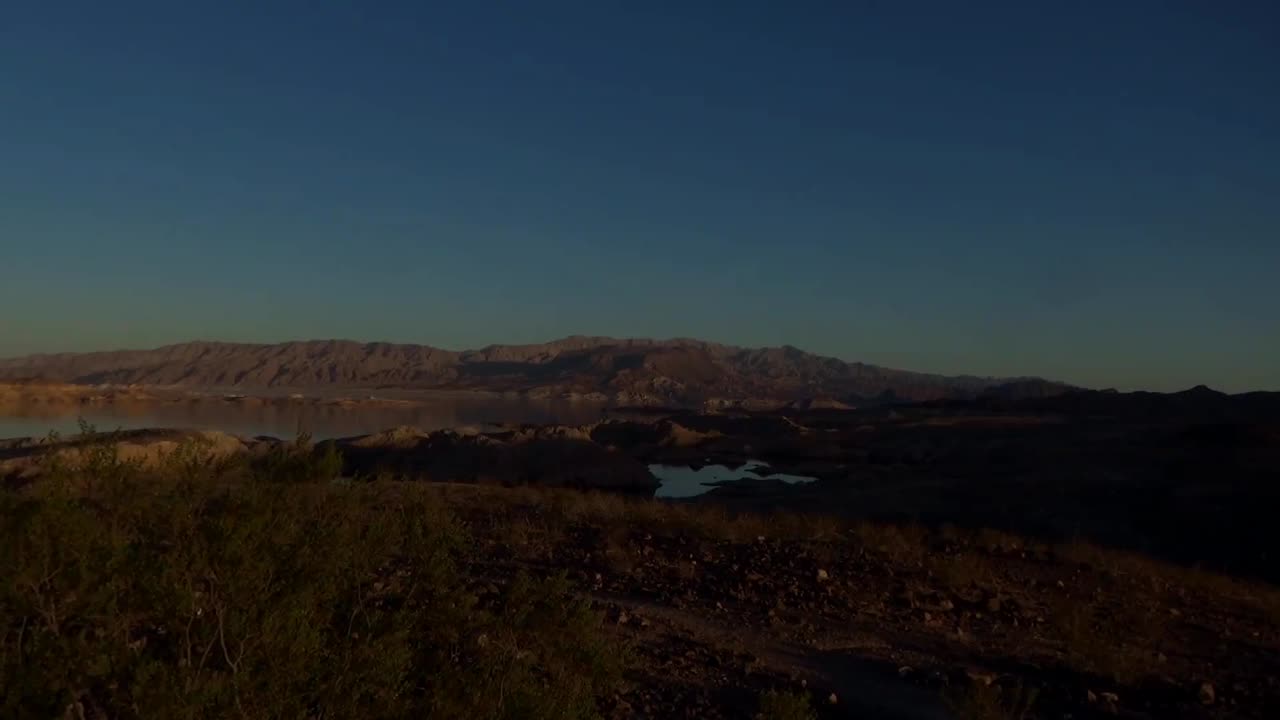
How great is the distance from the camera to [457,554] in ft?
36.9

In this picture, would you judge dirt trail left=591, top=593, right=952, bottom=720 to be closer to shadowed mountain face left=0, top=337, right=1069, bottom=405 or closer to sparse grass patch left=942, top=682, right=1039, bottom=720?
sparse grass patch left=942, top=682, right=1039, bottom=720

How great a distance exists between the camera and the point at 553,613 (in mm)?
5434

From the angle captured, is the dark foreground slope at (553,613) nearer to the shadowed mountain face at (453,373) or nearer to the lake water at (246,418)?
the lake water at (246,418)

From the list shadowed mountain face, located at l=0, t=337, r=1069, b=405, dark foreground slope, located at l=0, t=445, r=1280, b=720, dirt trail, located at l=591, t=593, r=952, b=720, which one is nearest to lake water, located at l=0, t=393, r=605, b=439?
dark foreground slope, located at l=0, t=445, r=1280, b=720

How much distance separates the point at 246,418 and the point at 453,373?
11012cm

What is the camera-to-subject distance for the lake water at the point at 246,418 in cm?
4781

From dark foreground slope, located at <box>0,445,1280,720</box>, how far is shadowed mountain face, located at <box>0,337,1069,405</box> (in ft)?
325

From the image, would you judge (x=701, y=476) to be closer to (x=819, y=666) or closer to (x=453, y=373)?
(x=819, y=666)

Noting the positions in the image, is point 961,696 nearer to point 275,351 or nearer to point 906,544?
point 906,544

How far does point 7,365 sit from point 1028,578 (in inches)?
8734

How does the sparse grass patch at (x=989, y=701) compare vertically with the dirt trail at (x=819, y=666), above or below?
above

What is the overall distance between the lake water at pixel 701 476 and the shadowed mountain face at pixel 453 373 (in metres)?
72.4

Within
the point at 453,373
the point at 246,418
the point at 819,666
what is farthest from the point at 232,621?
the point at 453,373

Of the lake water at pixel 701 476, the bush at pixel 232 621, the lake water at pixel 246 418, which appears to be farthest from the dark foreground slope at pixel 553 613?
the lake water at pixel 246 418
